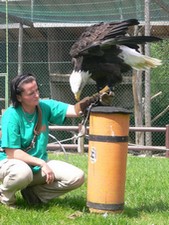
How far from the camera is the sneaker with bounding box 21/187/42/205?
3.88 metres

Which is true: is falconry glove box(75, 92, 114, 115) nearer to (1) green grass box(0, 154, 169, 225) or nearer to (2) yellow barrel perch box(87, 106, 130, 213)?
(2) yellow barrel perch box(87, 106, 130, 213)

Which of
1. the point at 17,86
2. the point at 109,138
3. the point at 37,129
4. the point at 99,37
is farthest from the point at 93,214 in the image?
the point at 99,37

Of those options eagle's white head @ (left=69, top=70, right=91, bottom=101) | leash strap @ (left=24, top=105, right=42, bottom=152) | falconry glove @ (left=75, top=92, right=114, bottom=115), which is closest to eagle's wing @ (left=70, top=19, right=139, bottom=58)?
eagle's white head @ (left=69, top=70, right=91, bottom=101)

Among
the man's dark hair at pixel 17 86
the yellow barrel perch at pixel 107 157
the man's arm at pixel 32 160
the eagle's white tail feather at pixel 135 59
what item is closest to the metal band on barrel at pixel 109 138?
the yellow barrel perch at pixel 107 157

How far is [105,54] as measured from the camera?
4.05m

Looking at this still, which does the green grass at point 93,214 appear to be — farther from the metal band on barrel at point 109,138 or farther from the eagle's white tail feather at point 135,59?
the eagle's white tail feather at point 135,59

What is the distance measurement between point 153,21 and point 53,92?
2.50 metres

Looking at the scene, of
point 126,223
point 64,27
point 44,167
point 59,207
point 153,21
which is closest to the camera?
point 126,223

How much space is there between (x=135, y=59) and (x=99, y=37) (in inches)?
18.8

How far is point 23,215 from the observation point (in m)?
3.51

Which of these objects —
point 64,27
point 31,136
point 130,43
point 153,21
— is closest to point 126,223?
point 31,136

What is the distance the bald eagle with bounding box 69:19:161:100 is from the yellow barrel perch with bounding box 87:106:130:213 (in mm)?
536

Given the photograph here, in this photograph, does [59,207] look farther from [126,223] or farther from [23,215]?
[126,223]

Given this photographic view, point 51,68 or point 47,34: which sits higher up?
point 47,34
